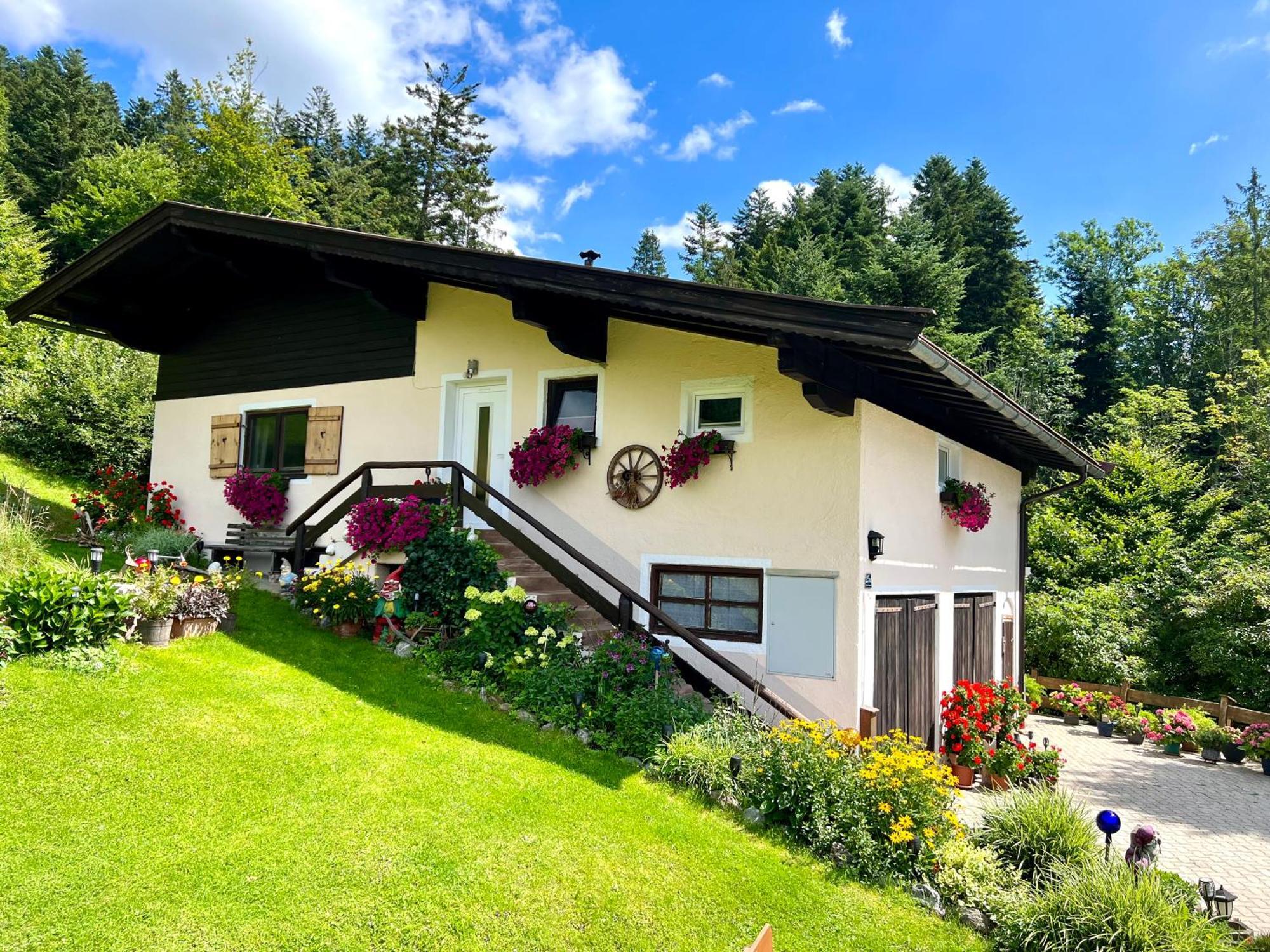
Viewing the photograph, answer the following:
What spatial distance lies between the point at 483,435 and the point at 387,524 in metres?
1.77

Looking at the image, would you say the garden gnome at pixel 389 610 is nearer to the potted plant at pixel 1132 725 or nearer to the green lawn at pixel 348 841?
the green lawn at pixel 348 841

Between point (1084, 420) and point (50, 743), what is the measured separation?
30591mm

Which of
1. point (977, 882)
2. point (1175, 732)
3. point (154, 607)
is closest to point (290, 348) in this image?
point (154, 607)

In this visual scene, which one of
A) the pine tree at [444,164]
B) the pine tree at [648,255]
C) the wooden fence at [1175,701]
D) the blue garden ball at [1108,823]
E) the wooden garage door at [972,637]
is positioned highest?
the pine tree at [648,255]

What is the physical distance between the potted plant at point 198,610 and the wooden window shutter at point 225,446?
167 inches

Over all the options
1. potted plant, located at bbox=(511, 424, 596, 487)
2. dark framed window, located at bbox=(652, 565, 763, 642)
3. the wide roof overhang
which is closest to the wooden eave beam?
the wide roof overhang

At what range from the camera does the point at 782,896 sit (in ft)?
14.6

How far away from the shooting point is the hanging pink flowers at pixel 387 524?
328 inches

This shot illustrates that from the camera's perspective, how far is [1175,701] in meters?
13.2

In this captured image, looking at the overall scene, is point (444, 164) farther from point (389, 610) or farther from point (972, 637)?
point (972, 637)

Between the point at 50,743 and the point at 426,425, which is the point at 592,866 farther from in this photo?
the point at 426,425

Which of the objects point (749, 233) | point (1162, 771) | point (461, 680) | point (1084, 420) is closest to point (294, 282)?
point (461, 680)

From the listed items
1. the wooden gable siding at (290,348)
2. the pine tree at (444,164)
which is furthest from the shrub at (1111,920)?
the pine tree at (444,164)

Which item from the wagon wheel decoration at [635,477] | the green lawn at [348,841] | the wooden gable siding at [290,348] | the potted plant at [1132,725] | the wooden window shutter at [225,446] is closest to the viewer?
the green lawn at [348,841]
